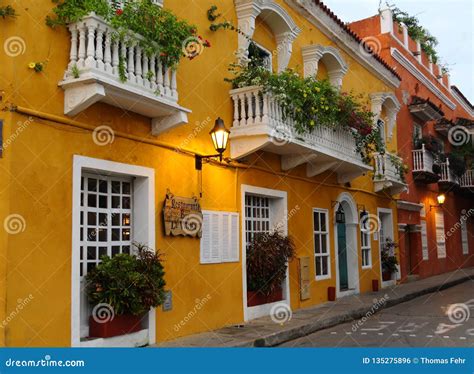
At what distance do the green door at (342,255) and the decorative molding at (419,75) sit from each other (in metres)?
8.40

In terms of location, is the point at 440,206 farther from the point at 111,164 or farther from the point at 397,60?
the point at 111,164

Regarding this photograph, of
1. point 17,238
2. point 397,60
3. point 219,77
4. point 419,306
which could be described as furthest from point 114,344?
point 397,60

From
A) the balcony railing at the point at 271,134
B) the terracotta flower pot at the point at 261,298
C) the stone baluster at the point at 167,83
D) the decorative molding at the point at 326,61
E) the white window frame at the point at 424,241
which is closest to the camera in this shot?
the stone baluster at the point at 167,83

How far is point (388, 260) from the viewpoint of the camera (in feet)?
58.6

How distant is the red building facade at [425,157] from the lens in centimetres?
2055

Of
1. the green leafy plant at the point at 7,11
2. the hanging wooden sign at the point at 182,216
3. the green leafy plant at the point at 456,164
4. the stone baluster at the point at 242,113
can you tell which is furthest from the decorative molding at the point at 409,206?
the green leafy plant at the point at 7,11

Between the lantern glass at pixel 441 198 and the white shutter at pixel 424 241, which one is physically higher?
the lantern glass at pixel 441 198

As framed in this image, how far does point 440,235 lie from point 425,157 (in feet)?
15.3

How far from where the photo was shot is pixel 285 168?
12164 mm

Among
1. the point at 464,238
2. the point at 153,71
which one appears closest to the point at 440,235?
the point at 464,238

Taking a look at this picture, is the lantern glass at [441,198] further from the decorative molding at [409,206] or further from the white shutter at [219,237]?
the white shutter at [219,237]

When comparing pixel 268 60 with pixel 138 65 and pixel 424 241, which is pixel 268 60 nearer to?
pixel 138 65

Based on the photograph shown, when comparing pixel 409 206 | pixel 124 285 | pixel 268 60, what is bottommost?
pixel 124 285

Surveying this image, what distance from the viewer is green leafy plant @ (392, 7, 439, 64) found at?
25047 millimetres
